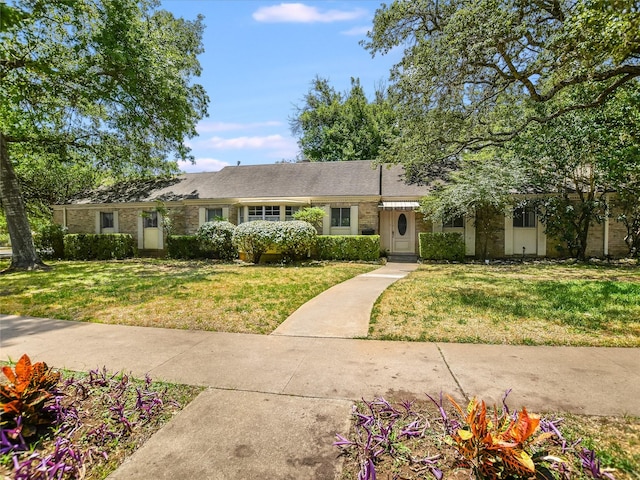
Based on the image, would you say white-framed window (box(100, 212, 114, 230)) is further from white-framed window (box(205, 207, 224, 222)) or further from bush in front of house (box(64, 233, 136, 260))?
white-framed window (box(205, 207, 224, 222))

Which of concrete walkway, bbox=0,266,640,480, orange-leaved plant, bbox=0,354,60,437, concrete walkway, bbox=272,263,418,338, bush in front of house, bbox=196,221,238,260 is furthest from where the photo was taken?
bush in front of house, bbox=196,221,238,260

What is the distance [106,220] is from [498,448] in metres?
21.9

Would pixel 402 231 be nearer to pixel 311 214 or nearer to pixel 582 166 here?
pixel 311 214

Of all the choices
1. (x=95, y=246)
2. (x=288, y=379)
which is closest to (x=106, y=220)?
(x=95, y=246)

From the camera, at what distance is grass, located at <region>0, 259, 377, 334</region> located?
18.0 ft

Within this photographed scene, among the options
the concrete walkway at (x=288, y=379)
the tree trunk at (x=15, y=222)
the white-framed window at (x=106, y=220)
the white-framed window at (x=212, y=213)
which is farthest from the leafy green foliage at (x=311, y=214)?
the white-framed window at (x=106, y=220)

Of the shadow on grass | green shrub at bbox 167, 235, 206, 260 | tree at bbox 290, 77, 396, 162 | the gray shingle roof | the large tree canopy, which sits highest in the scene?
tree at bbox 290, 77, 396, 162

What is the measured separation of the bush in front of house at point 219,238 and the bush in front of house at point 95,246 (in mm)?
4913

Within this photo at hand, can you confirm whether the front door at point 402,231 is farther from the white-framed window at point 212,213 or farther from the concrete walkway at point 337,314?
the white-framed window at point 212,213

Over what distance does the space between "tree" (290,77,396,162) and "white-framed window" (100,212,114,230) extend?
55.8 ft

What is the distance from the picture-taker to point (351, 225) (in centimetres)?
1586

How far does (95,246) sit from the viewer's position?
16.9 meters

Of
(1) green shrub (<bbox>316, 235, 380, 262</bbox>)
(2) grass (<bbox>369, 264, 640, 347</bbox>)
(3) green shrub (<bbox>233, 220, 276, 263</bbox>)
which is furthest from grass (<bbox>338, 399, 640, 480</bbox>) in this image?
(1) green shrub (<bbox>316, 235, 380, 262</bbox>)

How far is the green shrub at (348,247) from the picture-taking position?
14.4m
